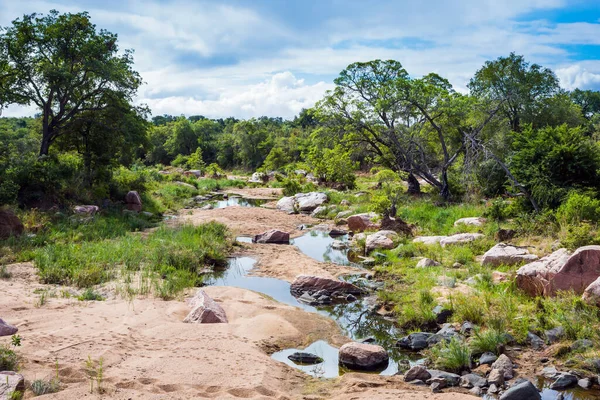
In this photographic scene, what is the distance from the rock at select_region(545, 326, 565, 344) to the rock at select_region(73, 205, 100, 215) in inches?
655

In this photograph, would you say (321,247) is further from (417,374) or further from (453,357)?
(417,374)

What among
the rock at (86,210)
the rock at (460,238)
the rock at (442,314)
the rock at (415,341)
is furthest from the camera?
the rock at (86,210)

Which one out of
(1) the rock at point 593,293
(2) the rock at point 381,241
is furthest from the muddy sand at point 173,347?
(2) the rock at point 381,241

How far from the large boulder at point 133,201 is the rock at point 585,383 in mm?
19978

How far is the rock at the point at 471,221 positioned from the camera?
15.4m

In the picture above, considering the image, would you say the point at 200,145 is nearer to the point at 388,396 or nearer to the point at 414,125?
the point at 414,125

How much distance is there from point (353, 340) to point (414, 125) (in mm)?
18001

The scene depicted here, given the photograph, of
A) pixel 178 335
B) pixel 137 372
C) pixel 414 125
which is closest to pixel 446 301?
pixel 178 335

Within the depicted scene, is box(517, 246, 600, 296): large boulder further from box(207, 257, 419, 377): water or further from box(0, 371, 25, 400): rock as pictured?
box(0, 371, 25, 400): rock

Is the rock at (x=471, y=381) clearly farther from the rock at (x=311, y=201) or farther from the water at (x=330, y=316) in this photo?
the rock at (x=311, y=201)

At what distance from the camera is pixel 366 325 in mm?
9219

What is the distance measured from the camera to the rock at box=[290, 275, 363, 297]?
36.1ft

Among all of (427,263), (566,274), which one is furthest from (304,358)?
(427,263)

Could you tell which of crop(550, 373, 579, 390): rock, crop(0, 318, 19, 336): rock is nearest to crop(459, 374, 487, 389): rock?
crop(550, 373, 579, 390): rock
